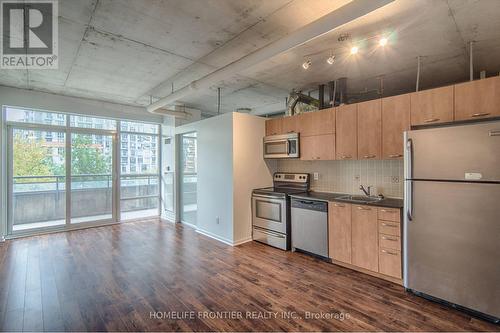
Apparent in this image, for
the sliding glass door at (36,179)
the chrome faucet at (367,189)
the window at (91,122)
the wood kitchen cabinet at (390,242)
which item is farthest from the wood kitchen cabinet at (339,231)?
the sliding glass door at (36,179)

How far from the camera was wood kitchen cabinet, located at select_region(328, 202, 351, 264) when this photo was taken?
3320mm

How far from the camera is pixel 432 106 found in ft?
9.25

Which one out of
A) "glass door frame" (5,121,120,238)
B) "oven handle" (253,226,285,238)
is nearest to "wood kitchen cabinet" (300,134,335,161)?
"oven handle" (253,226,285,238)

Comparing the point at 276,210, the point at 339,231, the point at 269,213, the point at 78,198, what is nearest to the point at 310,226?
the point at 339,231

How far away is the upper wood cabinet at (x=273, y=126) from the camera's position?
4578mm

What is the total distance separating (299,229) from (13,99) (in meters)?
5.74

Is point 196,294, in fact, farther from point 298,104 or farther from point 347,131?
point 298,104

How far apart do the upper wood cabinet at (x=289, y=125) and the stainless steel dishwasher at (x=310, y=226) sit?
124 cm

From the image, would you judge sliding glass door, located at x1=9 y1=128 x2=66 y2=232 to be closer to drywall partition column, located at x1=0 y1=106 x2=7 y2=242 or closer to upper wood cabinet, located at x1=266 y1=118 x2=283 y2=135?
drywall partition column, located at x1=0 y1=106 x2=7 y2=242

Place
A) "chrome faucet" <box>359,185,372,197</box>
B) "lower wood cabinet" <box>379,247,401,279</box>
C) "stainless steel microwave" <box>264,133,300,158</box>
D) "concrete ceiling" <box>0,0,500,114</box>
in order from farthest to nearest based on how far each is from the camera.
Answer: "stainless steel microwave" <box>264,133,300,158</box>
"chrome faucet" <box>359,185,372,197</box>
"lower wood cabinet" <box>379,247,401,279</box>
"concrete ceiling" <box>0,0,500,114</box>

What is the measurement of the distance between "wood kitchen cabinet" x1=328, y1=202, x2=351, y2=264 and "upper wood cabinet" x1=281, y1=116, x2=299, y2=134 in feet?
4.89

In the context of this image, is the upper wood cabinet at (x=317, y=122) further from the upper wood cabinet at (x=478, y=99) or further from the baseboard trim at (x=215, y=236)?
the baseboard trim at (x=215, y=236)

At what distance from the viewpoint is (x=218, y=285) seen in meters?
2.91

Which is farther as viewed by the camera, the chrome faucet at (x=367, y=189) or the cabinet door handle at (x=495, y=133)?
the chrome faucet at (x=367, y=189)
